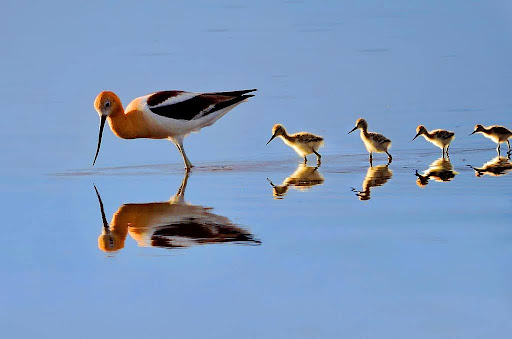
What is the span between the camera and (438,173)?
11492mm

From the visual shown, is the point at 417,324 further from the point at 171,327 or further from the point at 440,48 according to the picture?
the point at 440,48

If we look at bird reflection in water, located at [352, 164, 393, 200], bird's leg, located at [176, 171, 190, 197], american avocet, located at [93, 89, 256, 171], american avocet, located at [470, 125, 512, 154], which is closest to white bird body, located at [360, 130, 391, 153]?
bird reflection in water, located at [352, 164, 393, 200]

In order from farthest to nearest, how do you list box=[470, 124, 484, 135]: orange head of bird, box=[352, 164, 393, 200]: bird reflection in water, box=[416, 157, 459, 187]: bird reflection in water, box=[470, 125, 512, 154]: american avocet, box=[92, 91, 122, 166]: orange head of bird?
1. box=[470, 124, 484, 135]: orange head of bird
2. box=[470, 125, 512, 154]: american avocet
3. box=[92, 91, 122, 166]: orange head of bird
4. box=[416, 157, 459, 187]: bird reflection in water
5. box=[352, 164, 393, 200]: bird reflection in water

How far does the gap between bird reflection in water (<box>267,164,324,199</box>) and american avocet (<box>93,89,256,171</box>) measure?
1346 mm

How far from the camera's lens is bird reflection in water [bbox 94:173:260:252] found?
8086 mm

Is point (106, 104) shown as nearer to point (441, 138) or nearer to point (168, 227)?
point (441, 138)

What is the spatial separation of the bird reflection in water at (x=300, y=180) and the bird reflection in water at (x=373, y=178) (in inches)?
19.2

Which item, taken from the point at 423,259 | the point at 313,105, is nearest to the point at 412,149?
the point at 313,105

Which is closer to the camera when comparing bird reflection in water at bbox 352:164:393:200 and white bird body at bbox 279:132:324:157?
bird reflection in water at bbox 352:164:393:200

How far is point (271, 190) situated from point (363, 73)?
8.36 m

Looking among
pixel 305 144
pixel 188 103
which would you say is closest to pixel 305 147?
pixel 305 144

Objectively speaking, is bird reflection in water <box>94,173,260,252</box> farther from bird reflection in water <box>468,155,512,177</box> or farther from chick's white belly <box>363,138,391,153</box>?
chick's white belly <box>363,138,391,153</box>

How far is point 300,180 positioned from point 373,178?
740 mm

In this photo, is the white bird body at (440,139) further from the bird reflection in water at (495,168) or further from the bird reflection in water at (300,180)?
the bird reflection in water at (300,180)
